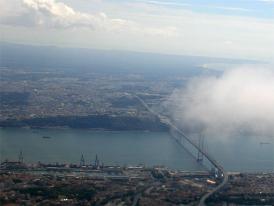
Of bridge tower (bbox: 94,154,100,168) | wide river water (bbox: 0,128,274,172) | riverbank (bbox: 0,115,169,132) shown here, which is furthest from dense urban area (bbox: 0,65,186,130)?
bridge tower (bbox: 94,154,100,168)

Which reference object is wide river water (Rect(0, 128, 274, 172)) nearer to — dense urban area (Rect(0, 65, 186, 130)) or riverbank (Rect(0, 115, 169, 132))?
riverbank (Rect(0, 115, 169, 132))

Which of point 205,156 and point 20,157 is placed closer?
point 20,157

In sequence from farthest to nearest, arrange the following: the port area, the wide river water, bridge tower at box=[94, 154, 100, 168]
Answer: the wide river water
bridge tower at box=[94, 154, 100, 168]
the port area

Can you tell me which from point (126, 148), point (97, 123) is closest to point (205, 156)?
point (126, 148)

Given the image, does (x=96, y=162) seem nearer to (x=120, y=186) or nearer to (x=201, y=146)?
(x=120, y=186)

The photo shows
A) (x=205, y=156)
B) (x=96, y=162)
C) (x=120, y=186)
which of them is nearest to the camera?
(x=120, y=186)

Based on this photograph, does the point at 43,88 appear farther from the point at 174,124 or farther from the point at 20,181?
the point at 20,181
